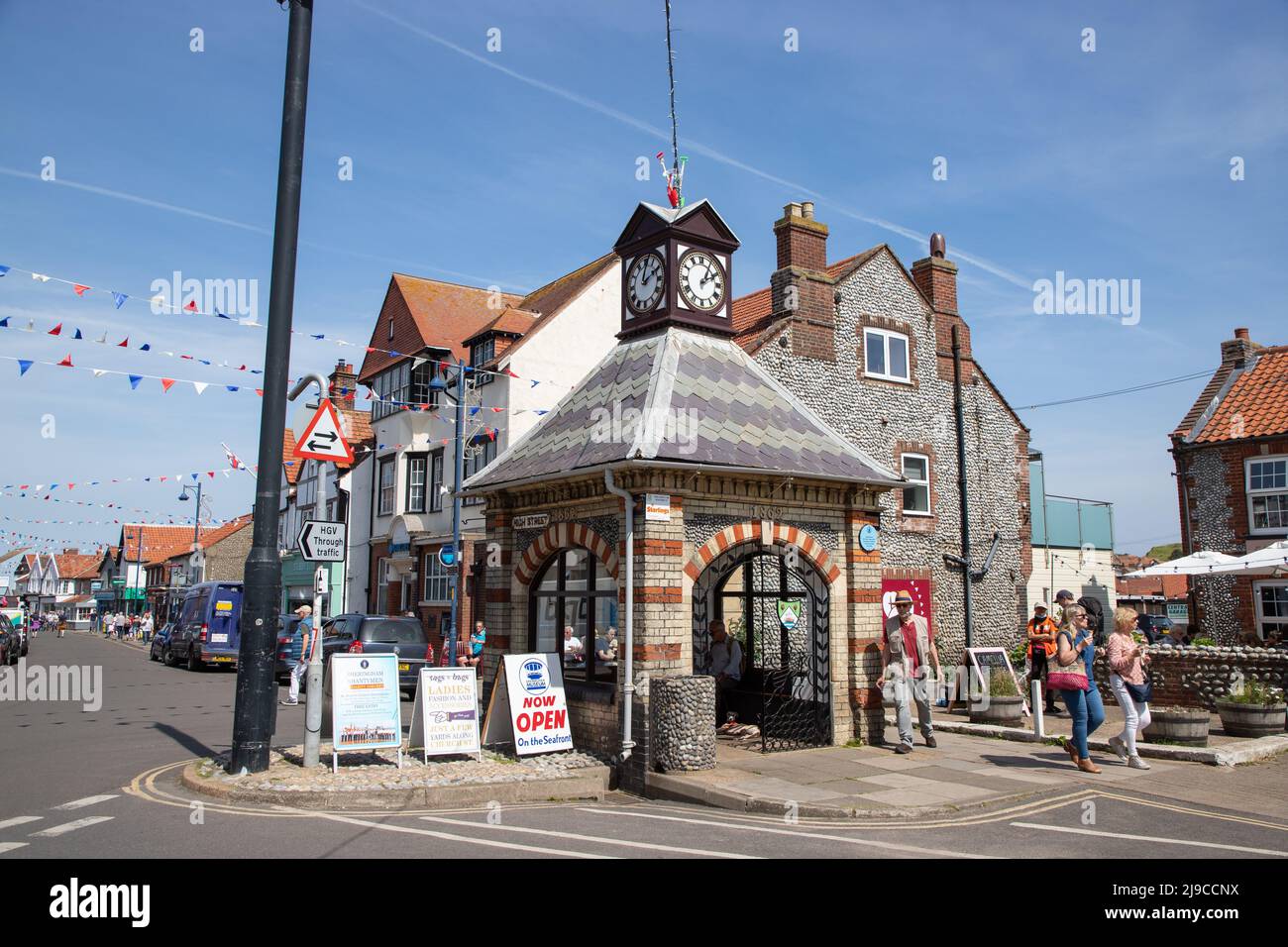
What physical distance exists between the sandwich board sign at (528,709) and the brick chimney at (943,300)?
53.7ft

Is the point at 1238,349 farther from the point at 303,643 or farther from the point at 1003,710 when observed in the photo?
the point at 303,643

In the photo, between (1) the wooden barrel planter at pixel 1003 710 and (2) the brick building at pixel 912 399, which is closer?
(1) the wooden barrel planter at pixel 1003 710

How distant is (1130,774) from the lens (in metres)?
10.7

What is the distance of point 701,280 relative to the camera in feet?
46.3

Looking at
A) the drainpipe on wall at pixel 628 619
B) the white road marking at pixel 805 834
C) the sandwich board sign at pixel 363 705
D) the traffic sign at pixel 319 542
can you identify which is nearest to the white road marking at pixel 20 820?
the sandwich board sign at pixel 363 705

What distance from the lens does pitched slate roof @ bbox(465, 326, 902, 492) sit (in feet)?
38.0

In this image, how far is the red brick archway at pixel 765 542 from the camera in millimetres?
11516

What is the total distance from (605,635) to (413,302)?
24.8 meters

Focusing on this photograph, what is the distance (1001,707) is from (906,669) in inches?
139

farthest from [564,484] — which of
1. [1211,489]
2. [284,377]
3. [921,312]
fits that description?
[1211,489]

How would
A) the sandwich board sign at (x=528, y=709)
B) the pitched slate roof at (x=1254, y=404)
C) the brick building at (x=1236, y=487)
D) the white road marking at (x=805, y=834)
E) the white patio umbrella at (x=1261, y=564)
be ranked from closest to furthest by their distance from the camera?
1. the white road marking at (x=805, y=834)
2. the sandwich board sign at (x=528, y=709)
3. the white patio umbrella at (x=1261, y=564)
4. the brick building at (x=1236, y=487)
5. the pitched slate roof at (x=1254, y=404)

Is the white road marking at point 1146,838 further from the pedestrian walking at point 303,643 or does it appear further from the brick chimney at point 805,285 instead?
the brick chimney at point 805,285

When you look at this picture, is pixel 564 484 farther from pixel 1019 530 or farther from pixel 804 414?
pixel 1019 530

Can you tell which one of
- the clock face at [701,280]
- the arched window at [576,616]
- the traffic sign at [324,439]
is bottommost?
the arched window at [576,616]
